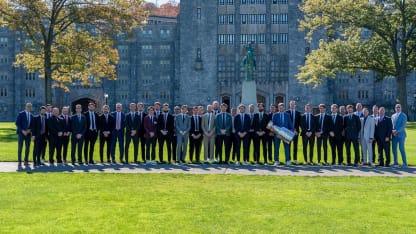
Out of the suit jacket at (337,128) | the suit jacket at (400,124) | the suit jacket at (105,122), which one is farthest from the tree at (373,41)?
the suit jacket at (105,122)

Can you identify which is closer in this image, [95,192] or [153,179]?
[95,192]

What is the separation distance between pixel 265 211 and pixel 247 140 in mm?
9127

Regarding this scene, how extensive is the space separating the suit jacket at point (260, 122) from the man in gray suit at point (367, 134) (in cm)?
337

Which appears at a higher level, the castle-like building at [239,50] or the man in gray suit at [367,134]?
the castle-like building at [239,50]

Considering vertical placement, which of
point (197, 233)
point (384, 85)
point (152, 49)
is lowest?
point (197, 233)

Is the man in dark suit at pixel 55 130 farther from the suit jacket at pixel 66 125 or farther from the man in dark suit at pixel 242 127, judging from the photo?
the man in dark suit at pixel 242 127

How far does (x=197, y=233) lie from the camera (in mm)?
8727

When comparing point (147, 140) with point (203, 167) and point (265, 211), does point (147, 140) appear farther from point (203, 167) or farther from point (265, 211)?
point (265, 211)

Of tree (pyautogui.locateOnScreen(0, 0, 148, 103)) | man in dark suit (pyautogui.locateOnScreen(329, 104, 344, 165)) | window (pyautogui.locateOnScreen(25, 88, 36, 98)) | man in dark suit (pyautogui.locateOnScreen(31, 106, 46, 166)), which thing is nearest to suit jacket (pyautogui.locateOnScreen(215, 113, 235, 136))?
man in dark suit (pyautogui.locateOnScreen(329, 104, 344, 165))

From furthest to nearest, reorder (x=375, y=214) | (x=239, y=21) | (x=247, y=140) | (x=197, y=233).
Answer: (x=239, y=21)
(x=247, y=140)
(x=375, y=214)
(x=197, y=233)

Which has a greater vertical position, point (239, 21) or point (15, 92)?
point (239, 21)

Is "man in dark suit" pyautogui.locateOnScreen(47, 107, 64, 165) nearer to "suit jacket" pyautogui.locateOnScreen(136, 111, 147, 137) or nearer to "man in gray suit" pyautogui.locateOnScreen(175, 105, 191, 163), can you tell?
"suit jacket" pyautogui.locateOnScreen(136, 111, 147, 137)

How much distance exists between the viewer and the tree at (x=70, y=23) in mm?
38344

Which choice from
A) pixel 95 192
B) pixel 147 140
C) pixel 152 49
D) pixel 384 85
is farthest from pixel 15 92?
pixel 95 192
